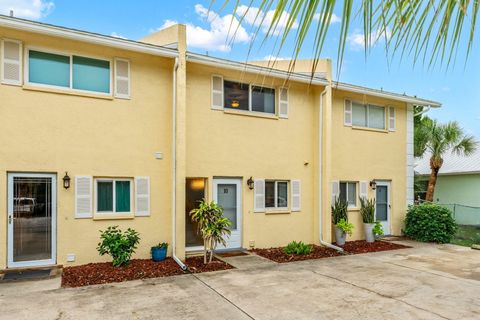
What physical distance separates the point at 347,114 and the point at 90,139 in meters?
8.75

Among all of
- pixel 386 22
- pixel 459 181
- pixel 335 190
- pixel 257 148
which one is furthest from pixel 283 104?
pixel 459 181

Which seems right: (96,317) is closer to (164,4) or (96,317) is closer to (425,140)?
(164,4)

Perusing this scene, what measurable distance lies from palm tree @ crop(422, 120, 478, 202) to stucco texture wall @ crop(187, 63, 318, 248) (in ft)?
28.2

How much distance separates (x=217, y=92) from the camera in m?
10.4

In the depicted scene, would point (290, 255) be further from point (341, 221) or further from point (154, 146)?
point (154, 146)

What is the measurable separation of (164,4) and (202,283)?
5.82 metres

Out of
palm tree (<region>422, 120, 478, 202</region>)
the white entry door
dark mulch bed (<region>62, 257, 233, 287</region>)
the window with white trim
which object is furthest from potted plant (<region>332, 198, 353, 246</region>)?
palm tree (<region>422, 120, 478, 202</region>)

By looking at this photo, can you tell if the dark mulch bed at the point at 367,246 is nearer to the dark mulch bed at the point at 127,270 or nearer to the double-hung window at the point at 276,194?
the double-hung window at the point at 276,194

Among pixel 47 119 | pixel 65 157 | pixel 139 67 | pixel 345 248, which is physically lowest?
pixel 345 248

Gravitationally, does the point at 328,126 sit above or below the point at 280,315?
above

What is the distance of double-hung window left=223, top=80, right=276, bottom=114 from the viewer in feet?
35.0

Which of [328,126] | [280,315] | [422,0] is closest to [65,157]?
[280,315]

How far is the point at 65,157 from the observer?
8.37 m

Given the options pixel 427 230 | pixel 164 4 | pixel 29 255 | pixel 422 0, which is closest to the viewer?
pixel 422 0
